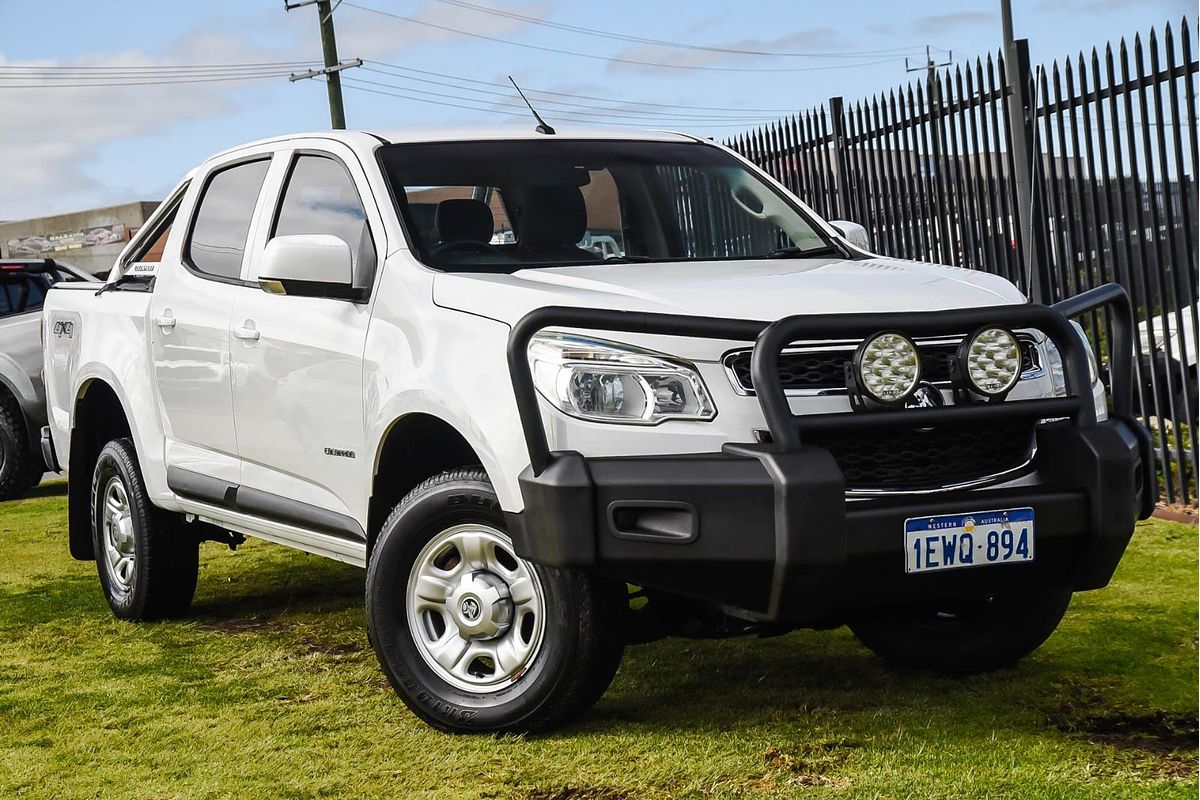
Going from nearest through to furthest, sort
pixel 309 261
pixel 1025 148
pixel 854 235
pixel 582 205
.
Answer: pixel 309 261 < pixel 582 205 < pixel 854 235 < pixel 1025 148

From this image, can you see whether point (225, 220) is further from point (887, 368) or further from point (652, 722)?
point (887, 368)

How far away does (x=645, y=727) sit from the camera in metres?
4.32

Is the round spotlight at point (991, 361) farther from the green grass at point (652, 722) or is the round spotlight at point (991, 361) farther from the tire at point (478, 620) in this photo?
the tire at point (478, 620)

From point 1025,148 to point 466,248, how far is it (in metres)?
4.56

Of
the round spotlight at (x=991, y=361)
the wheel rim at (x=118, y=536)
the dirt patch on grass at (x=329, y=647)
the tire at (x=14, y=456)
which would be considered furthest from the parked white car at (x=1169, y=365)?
the tire at (x=14, y=456)

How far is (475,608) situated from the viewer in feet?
13.8

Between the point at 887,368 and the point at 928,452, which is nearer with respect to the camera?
the point at 887,368

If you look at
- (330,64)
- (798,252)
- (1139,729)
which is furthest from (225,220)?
(330,64)

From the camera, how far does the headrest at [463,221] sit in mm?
4812

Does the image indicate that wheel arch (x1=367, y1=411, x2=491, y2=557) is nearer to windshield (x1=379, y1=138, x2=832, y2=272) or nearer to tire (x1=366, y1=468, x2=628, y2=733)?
tire (x1=366, y1=468, x2=628, y2=733)

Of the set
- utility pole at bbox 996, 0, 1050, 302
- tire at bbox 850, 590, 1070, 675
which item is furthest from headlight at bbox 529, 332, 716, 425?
utility pole at bbox 996, 0, 1050, 302

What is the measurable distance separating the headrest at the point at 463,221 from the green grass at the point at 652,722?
4.91ft

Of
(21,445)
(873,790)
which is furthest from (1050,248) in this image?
(21,445)

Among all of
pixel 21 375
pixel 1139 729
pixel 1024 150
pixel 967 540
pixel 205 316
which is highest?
pixel 1024 150
